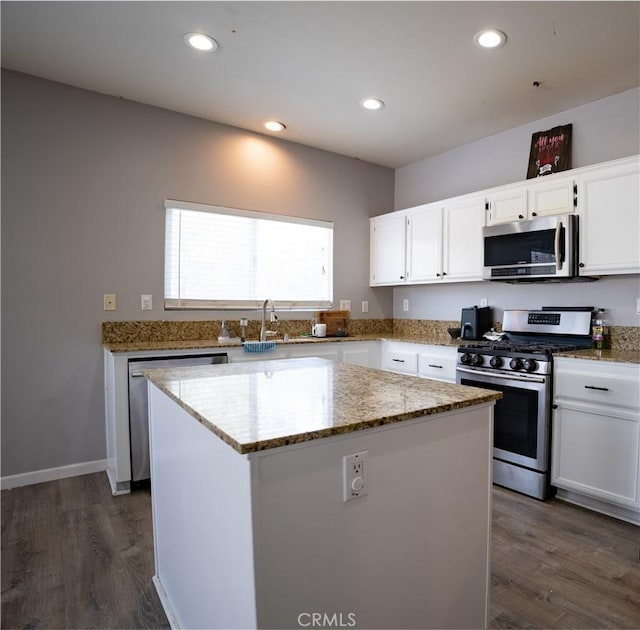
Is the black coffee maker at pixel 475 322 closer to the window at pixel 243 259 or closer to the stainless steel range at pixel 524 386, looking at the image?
the stainless steel range at pixel 524 386

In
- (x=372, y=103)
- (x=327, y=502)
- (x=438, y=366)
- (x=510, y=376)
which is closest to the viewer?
(x=327, y=502)

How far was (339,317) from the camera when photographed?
13.5 feet

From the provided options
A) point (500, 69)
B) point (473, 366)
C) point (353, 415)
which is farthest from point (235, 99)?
point (353, 415)

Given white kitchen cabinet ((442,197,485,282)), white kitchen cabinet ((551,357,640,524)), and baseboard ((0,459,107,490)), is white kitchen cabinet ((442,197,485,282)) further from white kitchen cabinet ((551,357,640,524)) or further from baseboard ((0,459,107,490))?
baseboard ((0,459,107,490))

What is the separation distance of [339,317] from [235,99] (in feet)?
6.79

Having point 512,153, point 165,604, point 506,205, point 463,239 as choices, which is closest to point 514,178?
point 512,153

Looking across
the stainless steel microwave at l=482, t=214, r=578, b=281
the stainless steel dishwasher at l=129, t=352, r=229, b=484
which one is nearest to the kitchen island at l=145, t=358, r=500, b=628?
the stainless steel dishwasher at l=129, t=352, r=229, b=484

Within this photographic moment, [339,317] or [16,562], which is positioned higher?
[339,317]

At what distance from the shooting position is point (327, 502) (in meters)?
1.00

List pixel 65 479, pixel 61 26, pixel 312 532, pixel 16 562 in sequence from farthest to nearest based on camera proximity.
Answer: pixel 65 479 → pixel 61 26 → pixel 16 562 → pixel 312 532

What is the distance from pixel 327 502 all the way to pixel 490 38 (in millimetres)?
2562

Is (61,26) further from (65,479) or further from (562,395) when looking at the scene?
(562,395)

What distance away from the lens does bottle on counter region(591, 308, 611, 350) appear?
290cm

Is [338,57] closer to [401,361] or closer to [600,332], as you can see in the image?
[401,361]
